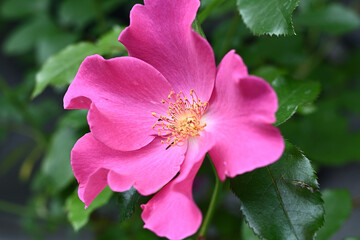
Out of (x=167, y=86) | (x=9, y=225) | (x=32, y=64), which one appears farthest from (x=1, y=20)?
(x=167, y=86)

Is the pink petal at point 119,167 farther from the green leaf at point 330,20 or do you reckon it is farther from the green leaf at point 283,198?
the green leaf at point 330,20

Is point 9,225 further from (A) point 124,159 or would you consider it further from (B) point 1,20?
(A) point 124,159

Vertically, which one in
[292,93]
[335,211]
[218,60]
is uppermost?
[292,93]

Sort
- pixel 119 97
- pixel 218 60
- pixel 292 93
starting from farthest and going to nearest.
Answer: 1. pixel 218 60
2. pixel 292 93
3. pixel 119 97

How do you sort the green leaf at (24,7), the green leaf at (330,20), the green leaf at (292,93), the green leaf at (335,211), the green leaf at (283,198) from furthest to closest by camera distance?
the green leaf at (24,7) < the green leaf at (330,20) < the green leaf at (335,211) < the green leaf at (292,93) < the green leaf at (283,198)

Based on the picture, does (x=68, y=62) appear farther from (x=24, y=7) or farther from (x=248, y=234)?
(x=24, y=7)

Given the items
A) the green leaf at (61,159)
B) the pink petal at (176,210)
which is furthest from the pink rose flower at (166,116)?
the green leaf at (61,159)

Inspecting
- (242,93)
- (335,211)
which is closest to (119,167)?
(242,93)
